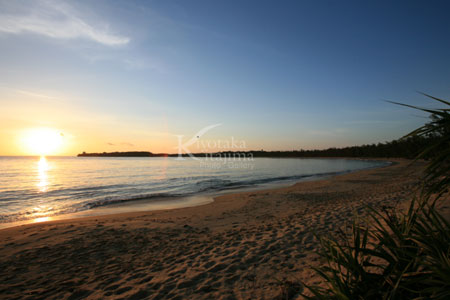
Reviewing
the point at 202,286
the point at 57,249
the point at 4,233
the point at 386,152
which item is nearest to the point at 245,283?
the point at 202,286

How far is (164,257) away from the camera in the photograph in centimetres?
571

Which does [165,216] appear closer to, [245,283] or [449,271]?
[245,283]

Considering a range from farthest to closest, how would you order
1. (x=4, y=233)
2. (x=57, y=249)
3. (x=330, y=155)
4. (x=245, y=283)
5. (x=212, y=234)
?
(x=330, y=155) → (x=4, y=233) → (x=212, y=234) → (x=57, y=249) → (x=245, y=283)

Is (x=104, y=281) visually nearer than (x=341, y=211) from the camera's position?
Yes

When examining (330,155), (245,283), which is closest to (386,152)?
(330,155)

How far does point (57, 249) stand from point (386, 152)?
121936mm

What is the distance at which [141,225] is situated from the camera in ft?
28.5

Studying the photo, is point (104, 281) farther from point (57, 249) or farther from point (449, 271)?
point (449, 271)

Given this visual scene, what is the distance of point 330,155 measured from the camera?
146750 millimetres

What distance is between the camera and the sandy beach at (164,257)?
423cm

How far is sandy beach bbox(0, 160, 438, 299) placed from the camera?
13.9 ft

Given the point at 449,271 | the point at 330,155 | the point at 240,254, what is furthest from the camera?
the point at 330,155

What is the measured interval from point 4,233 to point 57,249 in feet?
12.4

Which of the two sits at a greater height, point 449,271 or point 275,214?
point 449,271
